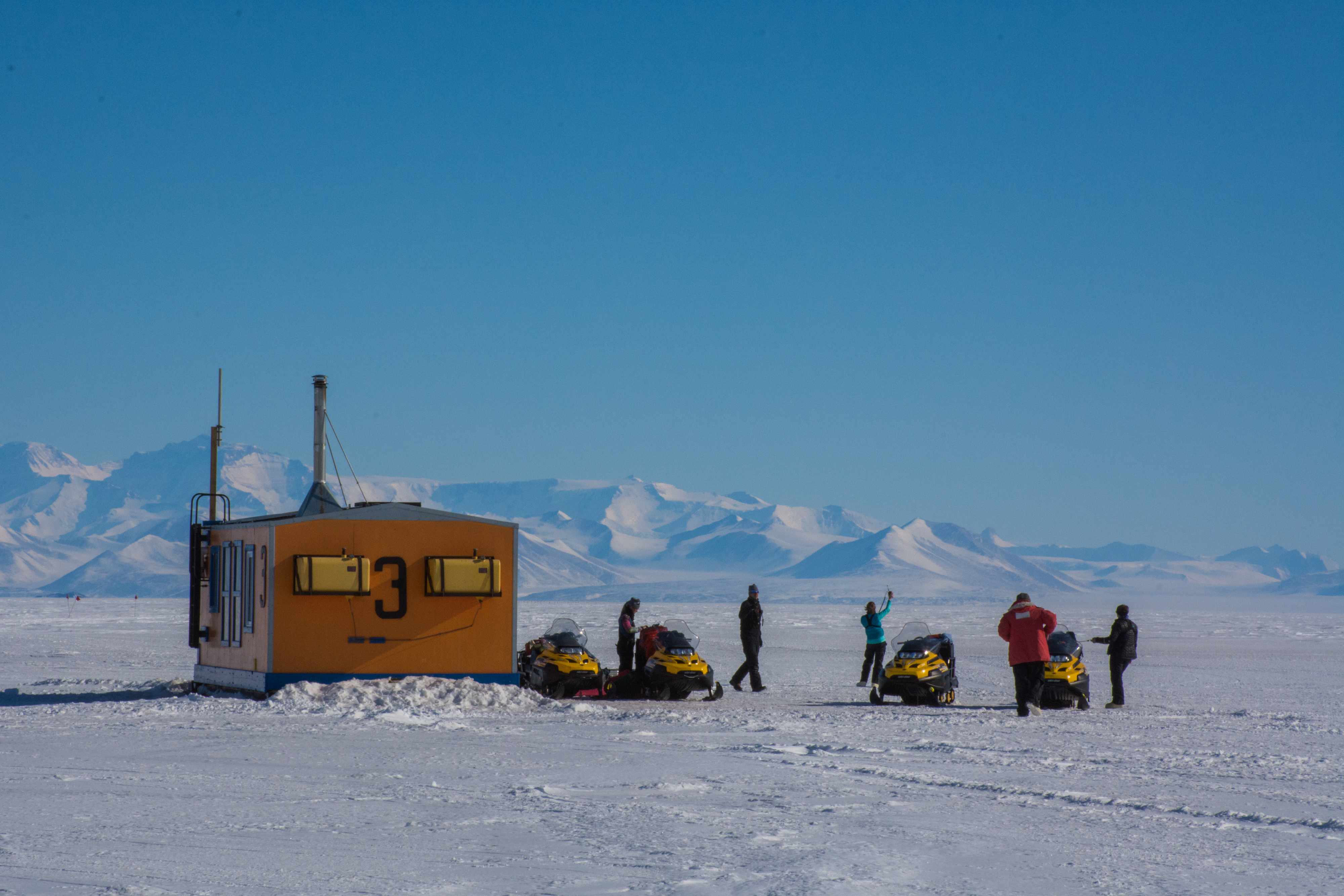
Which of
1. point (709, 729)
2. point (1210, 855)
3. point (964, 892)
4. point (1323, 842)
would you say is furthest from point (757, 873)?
point (709, 729)

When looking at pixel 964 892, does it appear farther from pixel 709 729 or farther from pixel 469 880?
pixel 709 729

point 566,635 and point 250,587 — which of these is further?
point 566,635

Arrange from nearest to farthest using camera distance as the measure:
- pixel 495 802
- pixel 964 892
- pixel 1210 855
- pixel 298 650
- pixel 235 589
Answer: pixel 964 892 < pixel 1210 855 < pixel 495 802 < pixel 298 650 < pixel 235 589

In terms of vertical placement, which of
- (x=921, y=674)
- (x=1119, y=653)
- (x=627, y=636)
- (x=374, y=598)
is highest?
(x=374, y=598)

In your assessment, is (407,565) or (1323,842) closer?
(1323,842)

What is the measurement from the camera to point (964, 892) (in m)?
6.54

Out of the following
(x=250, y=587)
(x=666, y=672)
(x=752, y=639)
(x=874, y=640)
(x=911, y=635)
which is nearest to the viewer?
(x=250, y=587)

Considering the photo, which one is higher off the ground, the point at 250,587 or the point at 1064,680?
the point at 250,587

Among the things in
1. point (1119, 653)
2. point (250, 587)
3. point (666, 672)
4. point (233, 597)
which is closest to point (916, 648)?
point (1119, 653)

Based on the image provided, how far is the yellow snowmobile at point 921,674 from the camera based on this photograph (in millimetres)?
16172

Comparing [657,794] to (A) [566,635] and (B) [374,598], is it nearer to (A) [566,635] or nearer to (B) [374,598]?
(B) [374,598]

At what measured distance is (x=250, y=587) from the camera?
1647 cm

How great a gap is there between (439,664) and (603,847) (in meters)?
8.96

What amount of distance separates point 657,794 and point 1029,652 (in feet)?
22.2
